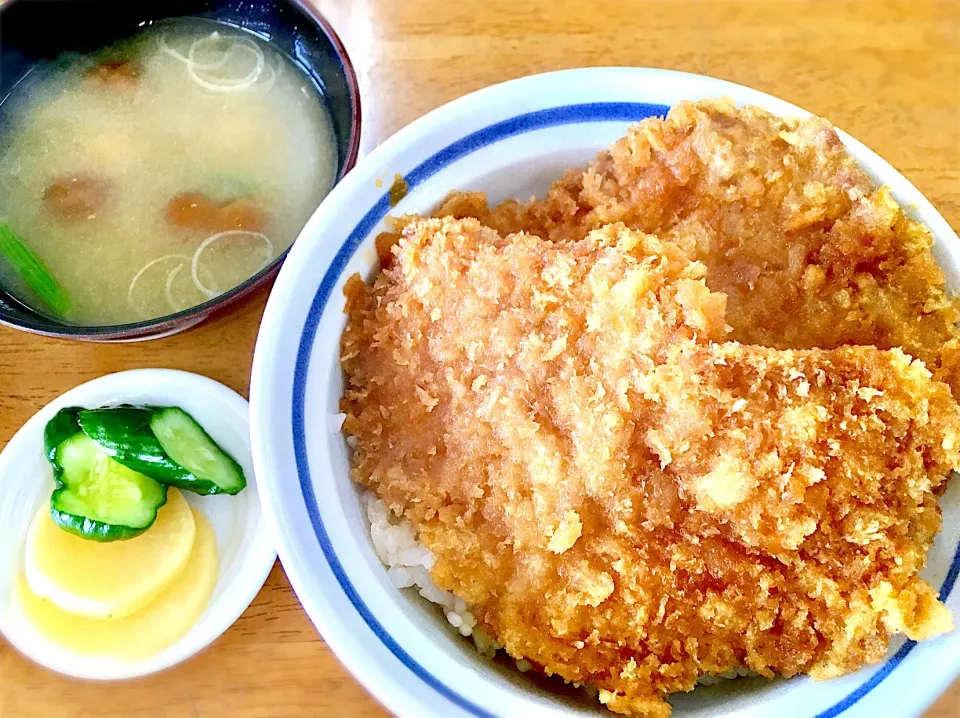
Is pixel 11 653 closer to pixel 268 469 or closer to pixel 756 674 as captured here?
pixel 268 469

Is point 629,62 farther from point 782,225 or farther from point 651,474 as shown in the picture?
point 651,474

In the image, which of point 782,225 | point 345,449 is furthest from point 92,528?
point 782,225

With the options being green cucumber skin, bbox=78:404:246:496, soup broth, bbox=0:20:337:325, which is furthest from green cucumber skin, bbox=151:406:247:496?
soup broth, bbox=0:20:337:325

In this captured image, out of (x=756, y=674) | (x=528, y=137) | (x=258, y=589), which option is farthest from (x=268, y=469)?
(x=756, y=674)

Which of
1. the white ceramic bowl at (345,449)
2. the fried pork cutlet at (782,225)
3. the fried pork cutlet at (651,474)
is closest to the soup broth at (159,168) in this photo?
the white ceramic bowl at (345,449)

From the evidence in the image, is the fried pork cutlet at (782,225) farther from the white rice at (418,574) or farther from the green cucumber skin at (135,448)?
the green cucumber skin at (135,448)

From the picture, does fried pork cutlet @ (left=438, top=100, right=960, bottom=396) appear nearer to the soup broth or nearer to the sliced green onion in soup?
the soup broth
